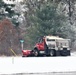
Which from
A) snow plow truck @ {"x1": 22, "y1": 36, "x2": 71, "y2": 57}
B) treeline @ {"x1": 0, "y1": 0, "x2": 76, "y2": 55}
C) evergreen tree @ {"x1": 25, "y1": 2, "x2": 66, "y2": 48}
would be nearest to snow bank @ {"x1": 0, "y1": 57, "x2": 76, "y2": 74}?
snow plow truck @ {"x1": 22, "y1": 36, "x2": 71, "y2": 57}

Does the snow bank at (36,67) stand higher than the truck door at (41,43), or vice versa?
the snow bank at (36,67)

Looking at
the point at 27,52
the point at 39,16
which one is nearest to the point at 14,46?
the point at 39,16

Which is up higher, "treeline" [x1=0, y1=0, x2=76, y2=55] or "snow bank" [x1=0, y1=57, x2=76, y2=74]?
"snow bank" [x1=0, y1=57, x2=76, y2=74]

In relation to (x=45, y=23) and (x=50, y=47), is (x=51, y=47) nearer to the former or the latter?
(x=50, y=47)

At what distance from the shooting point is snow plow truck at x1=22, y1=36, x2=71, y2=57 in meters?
41.4

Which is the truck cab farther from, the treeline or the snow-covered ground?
the snow-covered ground

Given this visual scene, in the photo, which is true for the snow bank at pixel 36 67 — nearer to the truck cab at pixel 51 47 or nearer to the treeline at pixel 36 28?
A: the truck cab at pixel 51 47

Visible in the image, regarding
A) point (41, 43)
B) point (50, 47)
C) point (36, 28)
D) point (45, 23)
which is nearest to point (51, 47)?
point (50, 47)

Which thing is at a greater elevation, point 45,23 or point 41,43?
point 45,23

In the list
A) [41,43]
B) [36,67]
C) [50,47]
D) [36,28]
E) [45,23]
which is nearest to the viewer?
[36,67]

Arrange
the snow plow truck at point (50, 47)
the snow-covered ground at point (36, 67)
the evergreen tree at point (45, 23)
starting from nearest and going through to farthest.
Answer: the snow-covered ground at point (36, 67)
the snow plow truck at point (50, 47)
the evergreen tree at point (45, 23)

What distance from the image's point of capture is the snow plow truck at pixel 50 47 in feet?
136

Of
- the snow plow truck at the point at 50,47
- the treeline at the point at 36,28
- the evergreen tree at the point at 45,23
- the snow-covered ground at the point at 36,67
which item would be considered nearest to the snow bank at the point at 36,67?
the snow-covered ground at the point at 36,67

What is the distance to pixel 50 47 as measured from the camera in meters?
42.1
